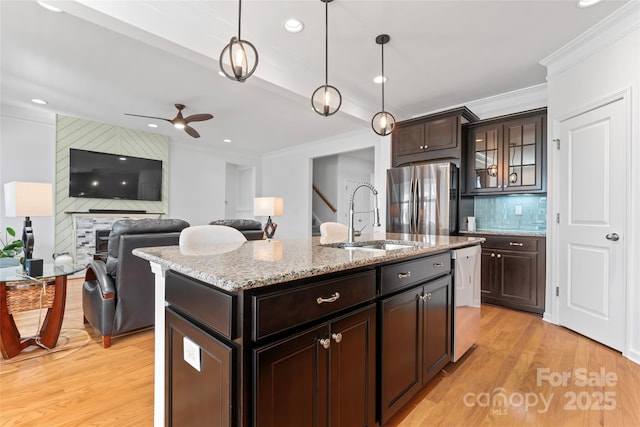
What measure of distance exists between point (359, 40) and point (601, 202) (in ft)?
8.55

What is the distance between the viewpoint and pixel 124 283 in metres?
2.43

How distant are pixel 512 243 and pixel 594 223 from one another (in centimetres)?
84

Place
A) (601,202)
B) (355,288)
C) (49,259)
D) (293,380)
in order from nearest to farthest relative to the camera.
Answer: (293,380) < (355,288) < (601,202) < (49,259)

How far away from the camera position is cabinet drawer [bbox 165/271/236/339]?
0.91 meters

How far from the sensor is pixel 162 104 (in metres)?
4.32

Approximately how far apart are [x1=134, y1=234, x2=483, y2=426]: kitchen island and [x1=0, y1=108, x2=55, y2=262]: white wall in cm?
499

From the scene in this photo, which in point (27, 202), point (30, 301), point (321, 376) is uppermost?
point (27, 202)

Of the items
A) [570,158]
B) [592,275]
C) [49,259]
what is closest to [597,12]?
[570,158]

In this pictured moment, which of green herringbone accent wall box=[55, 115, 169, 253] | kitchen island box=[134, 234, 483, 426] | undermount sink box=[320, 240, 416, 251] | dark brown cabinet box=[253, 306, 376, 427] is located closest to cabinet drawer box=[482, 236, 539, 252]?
undermount sink box=[320, 240, 416, 251]

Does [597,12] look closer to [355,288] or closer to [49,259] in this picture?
[355,288]

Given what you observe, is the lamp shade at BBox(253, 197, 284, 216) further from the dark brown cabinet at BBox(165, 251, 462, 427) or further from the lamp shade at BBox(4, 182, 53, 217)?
the dark brown cabinet at BBox(165, 251, 462, 427)

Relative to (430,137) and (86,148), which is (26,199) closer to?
(86,148)

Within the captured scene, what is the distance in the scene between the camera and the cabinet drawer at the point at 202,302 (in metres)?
0.91

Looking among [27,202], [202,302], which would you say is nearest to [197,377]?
[202,302]
